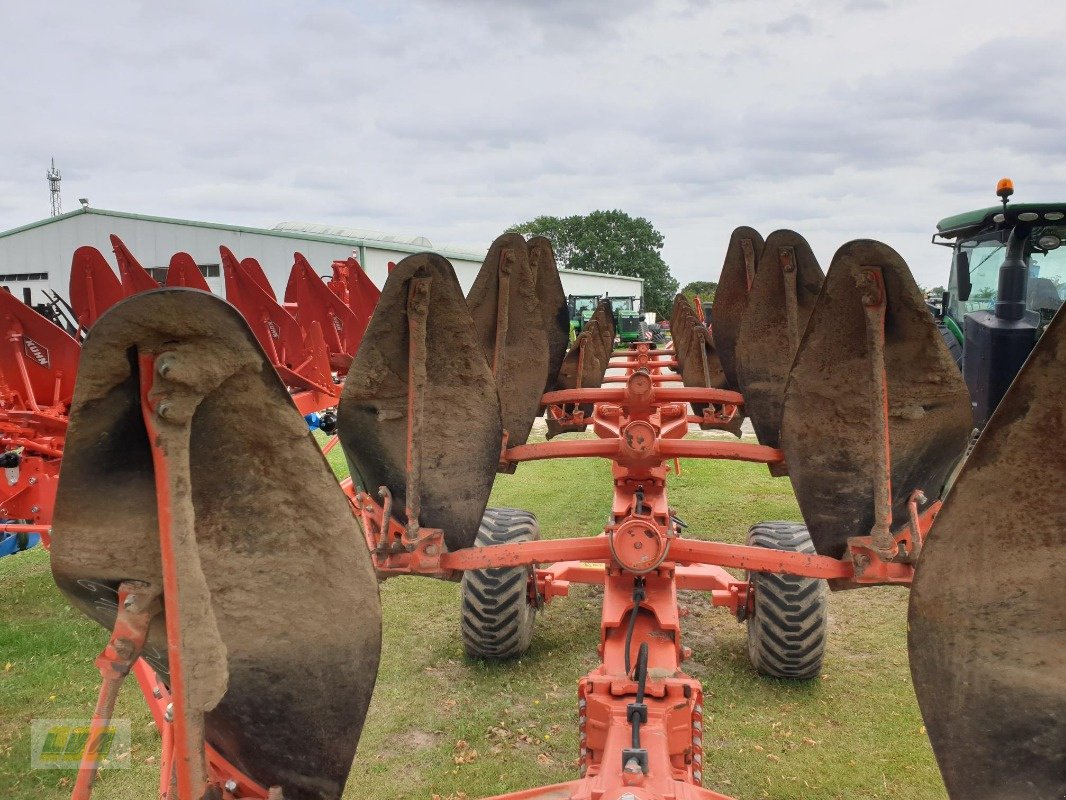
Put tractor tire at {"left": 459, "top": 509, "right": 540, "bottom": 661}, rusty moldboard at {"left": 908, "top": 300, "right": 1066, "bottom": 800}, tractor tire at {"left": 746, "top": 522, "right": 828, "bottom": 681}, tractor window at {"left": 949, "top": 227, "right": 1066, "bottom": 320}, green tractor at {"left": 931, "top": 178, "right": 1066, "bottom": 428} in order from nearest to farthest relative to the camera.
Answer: rusty moldboard at {"left": 908, "top": 300, "right": 1066, "bottom": 800} → tractor tire at {"left": 746, "top": 522, "right": 828, "bottom": 681} → tractor tire at {"left": 459, "top": 509, "right": 540, "bottom": 661} → green tractor at {"left": 931, "top": 178, "right": 1066, "bottom": 428} → tractor window at {"left": 949, "top": 227, "right": 1066, "bottom": 320}

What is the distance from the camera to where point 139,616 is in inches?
46.9

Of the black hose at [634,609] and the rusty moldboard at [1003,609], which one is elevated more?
the rusty moldboard at [1003,609]

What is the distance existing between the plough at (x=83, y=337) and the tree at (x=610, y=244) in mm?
45803

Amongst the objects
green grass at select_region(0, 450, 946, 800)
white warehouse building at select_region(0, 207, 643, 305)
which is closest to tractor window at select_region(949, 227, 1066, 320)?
green grass at select_region(0, 450, 946, 800)

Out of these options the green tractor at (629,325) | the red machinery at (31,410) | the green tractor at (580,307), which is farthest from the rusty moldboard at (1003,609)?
the green tractor at (629,325)

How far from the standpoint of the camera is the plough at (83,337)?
4.48 metres

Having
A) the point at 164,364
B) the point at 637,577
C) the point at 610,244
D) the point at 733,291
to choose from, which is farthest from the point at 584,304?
the point at 610,244

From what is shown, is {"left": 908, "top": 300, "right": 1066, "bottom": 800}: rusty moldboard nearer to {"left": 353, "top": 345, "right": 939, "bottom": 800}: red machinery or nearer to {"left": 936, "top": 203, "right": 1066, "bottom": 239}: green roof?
{"left": 353, "top": 345, "right": 939, "bottom": 800}: red machinery

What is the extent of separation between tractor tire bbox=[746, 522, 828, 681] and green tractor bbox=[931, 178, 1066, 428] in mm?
2177

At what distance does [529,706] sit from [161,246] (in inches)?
841

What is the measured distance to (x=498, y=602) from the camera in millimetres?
3920

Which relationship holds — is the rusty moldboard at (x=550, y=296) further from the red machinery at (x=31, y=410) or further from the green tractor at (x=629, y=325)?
the green tractor at (x=629, y=325)

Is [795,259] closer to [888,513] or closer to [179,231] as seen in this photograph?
[888,513]

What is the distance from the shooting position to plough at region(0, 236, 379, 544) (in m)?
4.48
